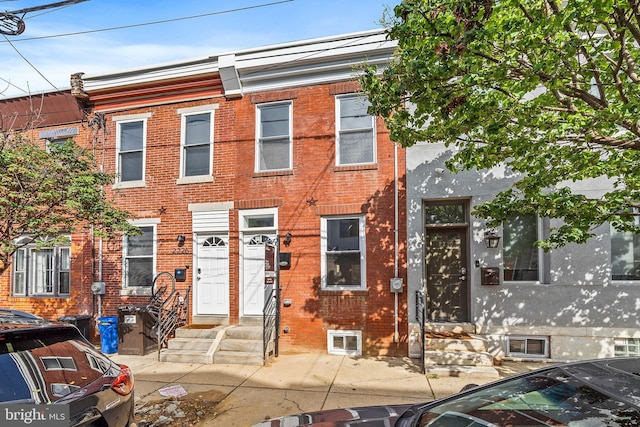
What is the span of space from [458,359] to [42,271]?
10.2 m

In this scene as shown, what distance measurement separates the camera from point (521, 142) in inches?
166

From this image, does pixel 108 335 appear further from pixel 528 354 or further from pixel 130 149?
pixel 528 354

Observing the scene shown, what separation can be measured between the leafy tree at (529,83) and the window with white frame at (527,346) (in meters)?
2.57

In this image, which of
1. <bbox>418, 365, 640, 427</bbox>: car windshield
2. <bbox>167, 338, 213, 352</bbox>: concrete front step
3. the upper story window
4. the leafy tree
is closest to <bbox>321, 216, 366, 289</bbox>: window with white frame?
<bbox>167, 338, 213, 352</bbox>: concrete front step

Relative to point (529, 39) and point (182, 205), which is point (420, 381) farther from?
point (182, 205)

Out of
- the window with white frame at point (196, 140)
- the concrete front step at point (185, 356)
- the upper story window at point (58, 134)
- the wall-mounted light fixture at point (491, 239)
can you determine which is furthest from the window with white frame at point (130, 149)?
the wall-mounted light fixture at point (491, 239)

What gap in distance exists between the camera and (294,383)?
5.47 m

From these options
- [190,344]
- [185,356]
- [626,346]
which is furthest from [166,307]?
[626,346]

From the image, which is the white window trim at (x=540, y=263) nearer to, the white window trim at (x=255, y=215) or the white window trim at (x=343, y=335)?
the white window trim at (x=343, y=335)

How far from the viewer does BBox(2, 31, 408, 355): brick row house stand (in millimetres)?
7090

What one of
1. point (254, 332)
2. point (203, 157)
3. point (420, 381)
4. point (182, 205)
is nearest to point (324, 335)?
point (254, 332)

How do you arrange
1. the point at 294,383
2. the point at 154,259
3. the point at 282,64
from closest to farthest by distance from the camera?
the point at 294,383 → the point at 282,64 → the point at 154,259

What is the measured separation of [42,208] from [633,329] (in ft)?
35.8

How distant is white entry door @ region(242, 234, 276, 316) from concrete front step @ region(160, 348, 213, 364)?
1276 mm
